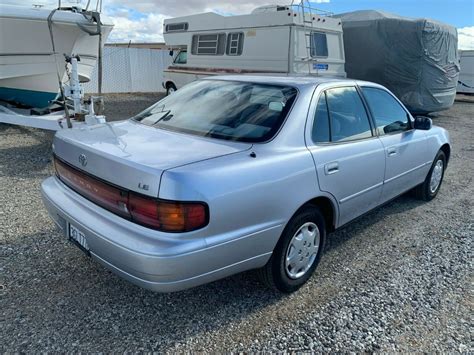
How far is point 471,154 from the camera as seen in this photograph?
27.2ft

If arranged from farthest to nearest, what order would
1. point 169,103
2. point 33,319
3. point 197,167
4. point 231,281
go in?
point 169,103 → point 231,281 → point 33,319 → point 197,167

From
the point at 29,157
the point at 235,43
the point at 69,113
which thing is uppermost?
the point at 235,43

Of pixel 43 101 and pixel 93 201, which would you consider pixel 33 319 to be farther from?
pixel 43 101

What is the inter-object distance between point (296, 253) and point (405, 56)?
1075 cm

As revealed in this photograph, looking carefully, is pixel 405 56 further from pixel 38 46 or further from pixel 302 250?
pixel 302 250

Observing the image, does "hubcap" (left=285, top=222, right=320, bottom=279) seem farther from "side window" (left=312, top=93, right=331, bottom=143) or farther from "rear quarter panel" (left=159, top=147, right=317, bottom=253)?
"side window" (left=312, top=93, right=331, bottom=143)

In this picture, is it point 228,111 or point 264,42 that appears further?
point 264,42

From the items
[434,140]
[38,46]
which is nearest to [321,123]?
[434,140]

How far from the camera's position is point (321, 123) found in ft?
10.5

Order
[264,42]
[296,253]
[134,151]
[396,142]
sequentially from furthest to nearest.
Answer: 1. [264,42]
2. [396,142]
3. [296,253]
4. [134,151]

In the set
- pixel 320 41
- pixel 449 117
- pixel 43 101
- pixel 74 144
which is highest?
pixel 320 41

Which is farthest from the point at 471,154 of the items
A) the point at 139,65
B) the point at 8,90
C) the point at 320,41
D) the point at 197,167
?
the point at 139,65

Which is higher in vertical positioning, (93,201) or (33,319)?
(93,201)

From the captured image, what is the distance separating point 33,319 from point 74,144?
1.21 meters
